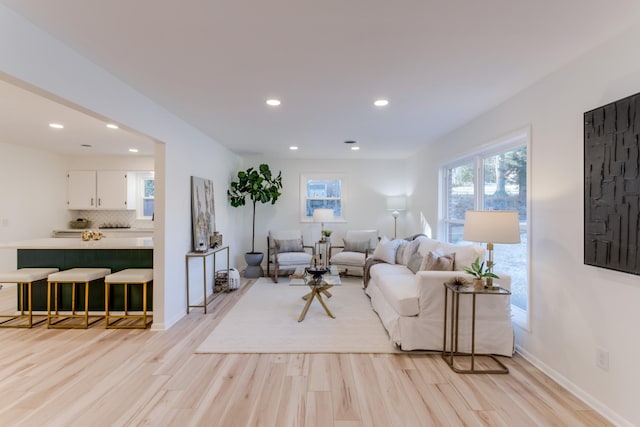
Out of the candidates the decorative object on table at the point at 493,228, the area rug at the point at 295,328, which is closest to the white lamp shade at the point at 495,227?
the decorative object on table at the point at 493,228

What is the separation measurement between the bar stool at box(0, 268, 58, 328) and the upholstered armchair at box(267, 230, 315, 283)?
313 centimetres

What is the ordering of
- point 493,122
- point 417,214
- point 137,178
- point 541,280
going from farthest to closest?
point 137,178, point 417,214, point 493,122, point 541,280

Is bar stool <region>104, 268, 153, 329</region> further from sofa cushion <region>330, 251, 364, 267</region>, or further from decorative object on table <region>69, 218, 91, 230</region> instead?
decorative object on table <region>69, 218, 91, 230</region>

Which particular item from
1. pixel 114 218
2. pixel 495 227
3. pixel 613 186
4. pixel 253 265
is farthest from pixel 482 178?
pixel 114 218

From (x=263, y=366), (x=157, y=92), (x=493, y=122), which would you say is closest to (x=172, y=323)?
(x=263, y=366)

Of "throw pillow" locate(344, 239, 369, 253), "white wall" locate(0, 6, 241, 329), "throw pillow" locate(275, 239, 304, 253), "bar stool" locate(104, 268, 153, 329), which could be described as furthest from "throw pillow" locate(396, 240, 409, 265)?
"bar stool" locate(104, 268, 153, 329)

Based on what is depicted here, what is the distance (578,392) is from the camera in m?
2.26

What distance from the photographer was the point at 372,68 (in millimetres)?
2428

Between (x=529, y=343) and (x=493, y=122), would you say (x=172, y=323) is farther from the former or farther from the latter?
(x=493, y=122)

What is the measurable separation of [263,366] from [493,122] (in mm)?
3349

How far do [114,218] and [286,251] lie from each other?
11.9ft

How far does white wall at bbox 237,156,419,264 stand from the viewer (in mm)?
6859

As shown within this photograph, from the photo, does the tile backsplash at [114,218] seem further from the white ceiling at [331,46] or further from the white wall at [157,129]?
the white ceiling at [331,46]

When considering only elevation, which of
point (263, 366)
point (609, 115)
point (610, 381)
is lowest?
point (263, 366)
